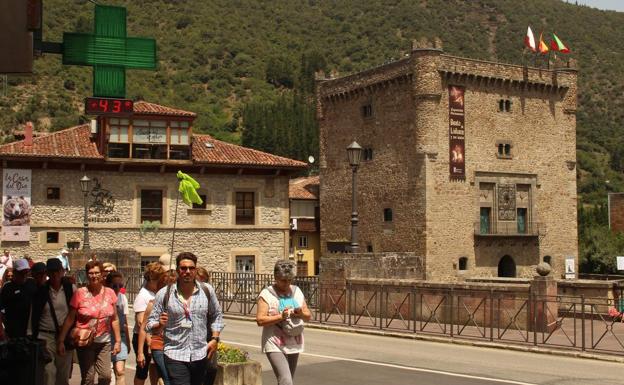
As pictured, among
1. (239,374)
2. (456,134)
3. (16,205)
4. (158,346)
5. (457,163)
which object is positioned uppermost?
(456,134)

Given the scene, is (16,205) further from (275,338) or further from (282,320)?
(282,320)

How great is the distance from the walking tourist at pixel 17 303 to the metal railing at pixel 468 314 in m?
11.7

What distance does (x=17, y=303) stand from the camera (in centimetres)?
953

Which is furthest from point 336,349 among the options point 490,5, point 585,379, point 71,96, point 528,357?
point 490,5

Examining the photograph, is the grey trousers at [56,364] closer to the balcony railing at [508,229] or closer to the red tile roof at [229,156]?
the red tile roof at [229,156]

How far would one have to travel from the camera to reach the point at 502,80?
50500mm

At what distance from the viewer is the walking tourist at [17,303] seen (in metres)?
9.51

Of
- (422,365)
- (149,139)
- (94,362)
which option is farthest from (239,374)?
(149,139)

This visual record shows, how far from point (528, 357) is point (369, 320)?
7375 millimetres

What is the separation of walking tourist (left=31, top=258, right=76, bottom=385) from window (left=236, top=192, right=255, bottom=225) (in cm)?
3095

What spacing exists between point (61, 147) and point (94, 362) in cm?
2994

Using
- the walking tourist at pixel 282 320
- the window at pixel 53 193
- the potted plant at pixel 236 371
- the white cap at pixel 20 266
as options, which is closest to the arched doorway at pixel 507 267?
the window at pixel 53 193

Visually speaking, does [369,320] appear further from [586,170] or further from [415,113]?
[586,170]

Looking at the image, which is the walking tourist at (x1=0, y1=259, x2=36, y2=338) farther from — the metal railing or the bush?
the metal railing
